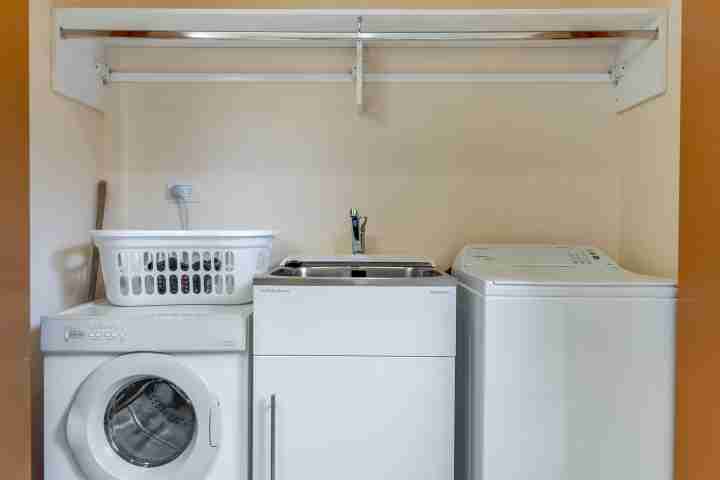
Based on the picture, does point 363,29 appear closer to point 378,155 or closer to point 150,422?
point 378,155

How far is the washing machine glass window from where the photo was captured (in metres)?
1.59

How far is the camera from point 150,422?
1.69 meters

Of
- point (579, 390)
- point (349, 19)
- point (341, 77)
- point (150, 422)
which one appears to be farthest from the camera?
point (341, 77)

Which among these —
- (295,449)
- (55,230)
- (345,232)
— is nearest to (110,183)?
(55,230)

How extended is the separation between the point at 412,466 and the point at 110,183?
1.83 metres

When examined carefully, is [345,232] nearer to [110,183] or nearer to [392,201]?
[392,201]

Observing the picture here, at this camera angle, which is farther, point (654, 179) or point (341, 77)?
point (341, 77)

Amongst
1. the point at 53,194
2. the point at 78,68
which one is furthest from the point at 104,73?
the point at 53,194

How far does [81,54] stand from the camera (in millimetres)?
1962

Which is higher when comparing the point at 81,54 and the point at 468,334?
the point at 81,54

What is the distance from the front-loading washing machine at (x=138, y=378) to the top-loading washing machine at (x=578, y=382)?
831 millimetres

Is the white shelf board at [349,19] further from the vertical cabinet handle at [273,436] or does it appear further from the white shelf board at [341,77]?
the vertical cabinet handle at [273,436]

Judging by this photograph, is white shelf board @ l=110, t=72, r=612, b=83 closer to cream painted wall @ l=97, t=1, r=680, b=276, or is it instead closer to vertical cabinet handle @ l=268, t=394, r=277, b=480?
cream painted wall @ l=97, t=1, r=680, b=276

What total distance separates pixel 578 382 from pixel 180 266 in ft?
4.74
